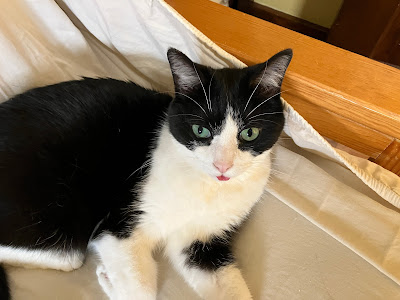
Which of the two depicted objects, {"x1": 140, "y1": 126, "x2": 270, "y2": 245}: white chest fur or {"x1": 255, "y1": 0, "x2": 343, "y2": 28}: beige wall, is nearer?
{"x1": 140, "y1": 126, "x2": 270, "y2": 245}: white chest fur

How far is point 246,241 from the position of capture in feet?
3.07

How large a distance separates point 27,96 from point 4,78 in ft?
0.47

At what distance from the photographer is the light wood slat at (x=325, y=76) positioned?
814 millimetres

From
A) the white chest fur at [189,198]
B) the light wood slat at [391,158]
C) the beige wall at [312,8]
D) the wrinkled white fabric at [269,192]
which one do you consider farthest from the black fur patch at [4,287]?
the beige wall at [312,8]

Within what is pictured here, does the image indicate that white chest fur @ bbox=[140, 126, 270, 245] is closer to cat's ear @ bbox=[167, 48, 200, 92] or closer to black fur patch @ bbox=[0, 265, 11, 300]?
cat's ear @ bbox=[167, 48, 200, 92]

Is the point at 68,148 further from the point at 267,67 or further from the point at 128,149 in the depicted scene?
the point at 267,67

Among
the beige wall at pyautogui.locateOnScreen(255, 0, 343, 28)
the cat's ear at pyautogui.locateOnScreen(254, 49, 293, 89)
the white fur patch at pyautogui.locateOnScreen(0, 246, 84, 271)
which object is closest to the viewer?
the cat's ear at pyautogui.locateOnScreen(254, 49, 293, 89)

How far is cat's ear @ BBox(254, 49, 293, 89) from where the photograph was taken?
0.75 meters

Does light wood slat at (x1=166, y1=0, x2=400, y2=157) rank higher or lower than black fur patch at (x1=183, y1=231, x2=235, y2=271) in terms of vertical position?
higher

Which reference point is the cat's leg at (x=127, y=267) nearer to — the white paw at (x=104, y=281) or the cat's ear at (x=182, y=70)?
the white paw at (x=104, y=281)

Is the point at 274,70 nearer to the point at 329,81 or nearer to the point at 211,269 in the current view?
the point at 329,81

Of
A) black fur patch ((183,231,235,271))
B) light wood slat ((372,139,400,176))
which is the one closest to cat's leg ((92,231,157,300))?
black fur patch ((183,231,235,271))

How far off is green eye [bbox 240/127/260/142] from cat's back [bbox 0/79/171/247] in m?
0.29

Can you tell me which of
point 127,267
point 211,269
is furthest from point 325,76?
point 127,267
